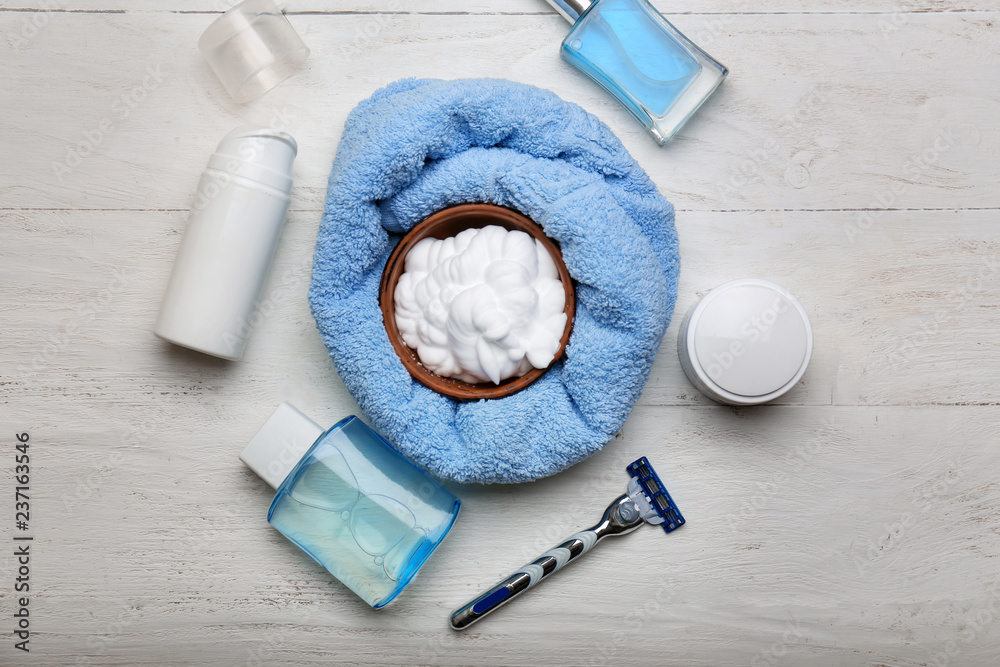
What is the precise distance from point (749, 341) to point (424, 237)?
34 centimetres

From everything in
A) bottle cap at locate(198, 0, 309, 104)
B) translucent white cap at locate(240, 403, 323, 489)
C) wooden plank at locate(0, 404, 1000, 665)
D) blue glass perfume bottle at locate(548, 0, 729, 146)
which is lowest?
wooden plank at locate(0, 404, 1000, 665)

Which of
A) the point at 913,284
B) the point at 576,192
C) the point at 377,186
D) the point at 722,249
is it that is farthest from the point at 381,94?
the point at 913,284

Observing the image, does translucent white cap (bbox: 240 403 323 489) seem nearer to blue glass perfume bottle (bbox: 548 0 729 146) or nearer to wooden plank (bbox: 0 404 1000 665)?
wooden plank (bbox: 0 404 1000 665)

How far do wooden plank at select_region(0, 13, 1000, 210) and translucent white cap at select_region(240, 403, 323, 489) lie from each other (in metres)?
0.25

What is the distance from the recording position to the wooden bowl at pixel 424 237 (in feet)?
1.95

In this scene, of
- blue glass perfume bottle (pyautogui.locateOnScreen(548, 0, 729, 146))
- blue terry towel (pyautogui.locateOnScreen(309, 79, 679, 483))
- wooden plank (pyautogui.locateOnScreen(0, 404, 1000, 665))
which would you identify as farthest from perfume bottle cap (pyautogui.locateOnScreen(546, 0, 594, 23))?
wooden plank (pyautogui.locateOnScreen(0, 404, 1000, 665))

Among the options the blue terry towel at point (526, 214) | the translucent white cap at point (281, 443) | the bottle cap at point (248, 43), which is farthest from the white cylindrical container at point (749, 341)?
the bottle cap at point (248, 43)

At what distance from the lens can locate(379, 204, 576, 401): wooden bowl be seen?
0.59 meters

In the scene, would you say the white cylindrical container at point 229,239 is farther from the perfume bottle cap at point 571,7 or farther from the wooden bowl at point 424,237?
the perfume bottle cap at point 571,7

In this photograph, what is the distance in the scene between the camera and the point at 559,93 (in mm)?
705

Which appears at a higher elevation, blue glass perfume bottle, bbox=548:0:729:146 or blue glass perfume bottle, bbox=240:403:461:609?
blue glass perfume bottle, bbox=548:0:729:146

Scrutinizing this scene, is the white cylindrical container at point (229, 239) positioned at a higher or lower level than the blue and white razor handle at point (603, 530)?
higher

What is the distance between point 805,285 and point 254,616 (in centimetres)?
73

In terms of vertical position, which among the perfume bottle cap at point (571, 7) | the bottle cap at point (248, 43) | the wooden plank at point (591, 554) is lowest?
the wooden plank at point (591, 554)
